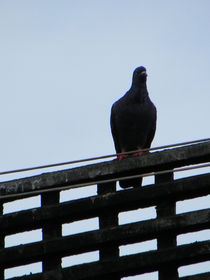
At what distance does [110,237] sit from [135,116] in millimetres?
5378

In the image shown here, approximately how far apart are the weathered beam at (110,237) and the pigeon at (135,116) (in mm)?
5269

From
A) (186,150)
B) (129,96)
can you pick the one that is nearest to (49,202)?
(186,150)

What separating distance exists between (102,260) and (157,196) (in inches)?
19.2

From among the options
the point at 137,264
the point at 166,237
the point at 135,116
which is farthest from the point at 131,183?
the point at 137,264

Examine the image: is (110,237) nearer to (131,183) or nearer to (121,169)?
(121,169)

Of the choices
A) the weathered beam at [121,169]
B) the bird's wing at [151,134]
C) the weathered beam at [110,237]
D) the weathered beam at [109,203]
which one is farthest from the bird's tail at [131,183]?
the weathered beam at [110,237]

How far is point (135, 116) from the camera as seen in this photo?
989 cm

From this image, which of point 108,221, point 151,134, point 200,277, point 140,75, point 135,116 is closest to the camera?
point 200,277

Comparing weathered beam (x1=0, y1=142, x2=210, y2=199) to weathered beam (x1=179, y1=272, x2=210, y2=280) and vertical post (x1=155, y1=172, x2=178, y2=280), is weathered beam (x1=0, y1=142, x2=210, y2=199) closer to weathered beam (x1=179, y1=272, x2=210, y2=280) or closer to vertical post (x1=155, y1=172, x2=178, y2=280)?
vertical post (x1=155, y1=172, x2=178, y2=280)

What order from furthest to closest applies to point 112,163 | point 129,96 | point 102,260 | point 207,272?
point 129,96 → point 112,163 → point 102,260 → point 207,272

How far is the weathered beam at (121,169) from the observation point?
190 inches

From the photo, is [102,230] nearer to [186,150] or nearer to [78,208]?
[78,208]

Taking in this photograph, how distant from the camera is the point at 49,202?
4.85m

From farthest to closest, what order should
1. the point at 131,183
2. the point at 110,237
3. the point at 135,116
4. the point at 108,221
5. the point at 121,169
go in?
the point at 135,116
the point at 131,183
the point at 121,169
the point at 108,221
the point at 110,237
